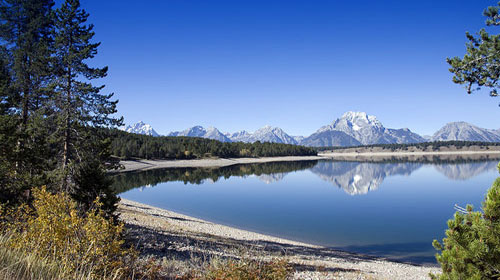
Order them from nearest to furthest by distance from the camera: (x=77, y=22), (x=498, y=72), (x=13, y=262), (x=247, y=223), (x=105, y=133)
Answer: (x=13, y=262)
(x=498, y=72)
(x=77, y=22)
(x=105, y=133)
(x=247, y=223)

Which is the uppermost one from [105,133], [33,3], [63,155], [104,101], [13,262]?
[33,3]

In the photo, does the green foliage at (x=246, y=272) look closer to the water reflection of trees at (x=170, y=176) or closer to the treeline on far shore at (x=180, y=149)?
the water reflection of trees at (x=170, y=176)

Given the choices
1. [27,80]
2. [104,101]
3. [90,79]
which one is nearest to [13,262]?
[104,101]

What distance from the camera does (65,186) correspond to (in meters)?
16.1

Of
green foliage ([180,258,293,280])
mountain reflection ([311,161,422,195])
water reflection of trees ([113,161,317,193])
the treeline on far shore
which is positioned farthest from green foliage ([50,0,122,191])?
the treeline on far shore

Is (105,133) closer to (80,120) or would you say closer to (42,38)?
(80,120)

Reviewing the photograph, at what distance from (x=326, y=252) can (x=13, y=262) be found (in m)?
16.9

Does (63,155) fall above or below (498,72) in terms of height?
below

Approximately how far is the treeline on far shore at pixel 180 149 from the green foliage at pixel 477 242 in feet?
268

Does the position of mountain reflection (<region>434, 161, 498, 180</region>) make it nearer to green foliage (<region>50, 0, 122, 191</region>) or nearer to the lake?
the lake

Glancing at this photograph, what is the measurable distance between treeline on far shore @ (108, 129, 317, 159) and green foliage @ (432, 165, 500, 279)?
81546mm

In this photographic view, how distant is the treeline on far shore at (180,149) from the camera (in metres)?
109

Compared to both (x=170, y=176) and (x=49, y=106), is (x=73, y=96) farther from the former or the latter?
(x=170, y=176)

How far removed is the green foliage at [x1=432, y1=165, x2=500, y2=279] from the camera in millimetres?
4118
